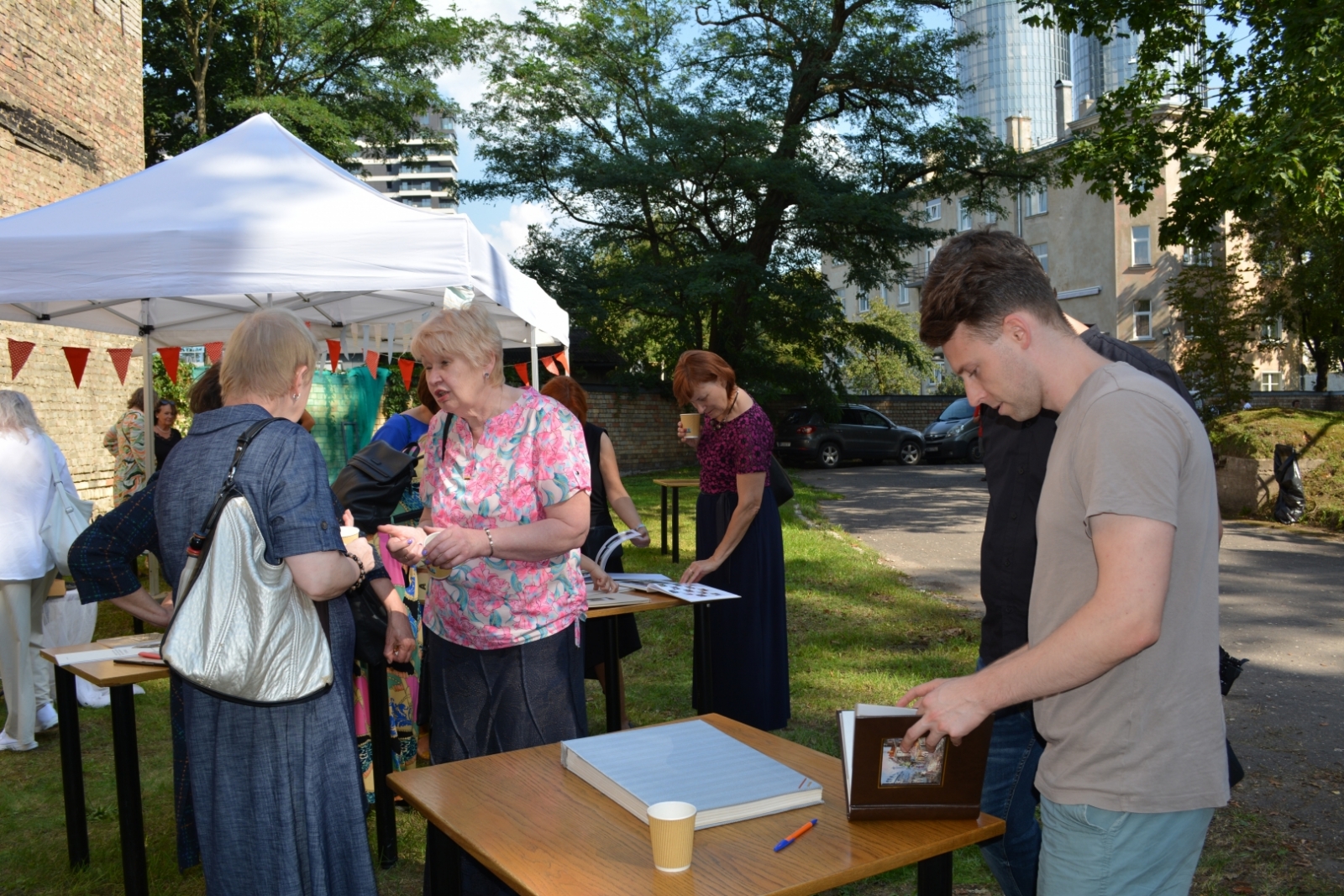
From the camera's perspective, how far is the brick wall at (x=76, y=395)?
1150 cm

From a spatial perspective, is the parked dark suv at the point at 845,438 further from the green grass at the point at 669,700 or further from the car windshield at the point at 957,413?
the green grass at the point at 669,700

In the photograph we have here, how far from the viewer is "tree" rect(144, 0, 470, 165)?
21.7 meters

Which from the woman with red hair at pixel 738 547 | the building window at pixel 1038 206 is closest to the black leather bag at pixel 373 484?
the woman with red hair at pixel 738 547

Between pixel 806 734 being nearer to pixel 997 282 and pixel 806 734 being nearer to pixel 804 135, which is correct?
pixel 997 282

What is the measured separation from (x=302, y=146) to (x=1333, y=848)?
6010 millimetres

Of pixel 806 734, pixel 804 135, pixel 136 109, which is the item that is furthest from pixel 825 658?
pixel 804 135

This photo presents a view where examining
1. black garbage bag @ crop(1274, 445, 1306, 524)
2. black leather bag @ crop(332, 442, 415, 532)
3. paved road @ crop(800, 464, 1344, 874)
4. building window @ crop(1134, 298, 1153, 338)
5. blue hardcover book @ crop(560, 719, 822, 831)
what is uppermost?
building window @ crop(1134, 298, 1153, 338)

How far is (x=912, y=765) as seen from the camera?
1637 mm

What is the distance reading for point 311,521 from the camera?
2.16 metres

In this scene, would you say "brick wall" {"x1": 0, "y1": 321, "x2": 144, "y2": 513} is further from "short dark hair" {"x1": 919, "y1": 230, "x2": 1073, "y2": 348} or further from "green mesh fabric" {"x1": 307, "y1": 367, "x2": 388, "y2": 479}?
"short dark hair" {"x1": 919, "y1": 230, "x2": 1073, "y2": 348}

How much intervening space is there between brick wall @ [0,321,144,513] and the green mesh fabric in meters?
5.59

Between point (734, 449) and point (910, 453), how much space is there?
846 inches

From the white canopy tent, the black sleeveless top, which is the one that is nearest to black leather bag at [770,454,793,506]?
the black sleeveless top

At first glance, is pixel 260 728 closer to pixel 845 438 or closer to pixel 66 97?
pixel 66 97
